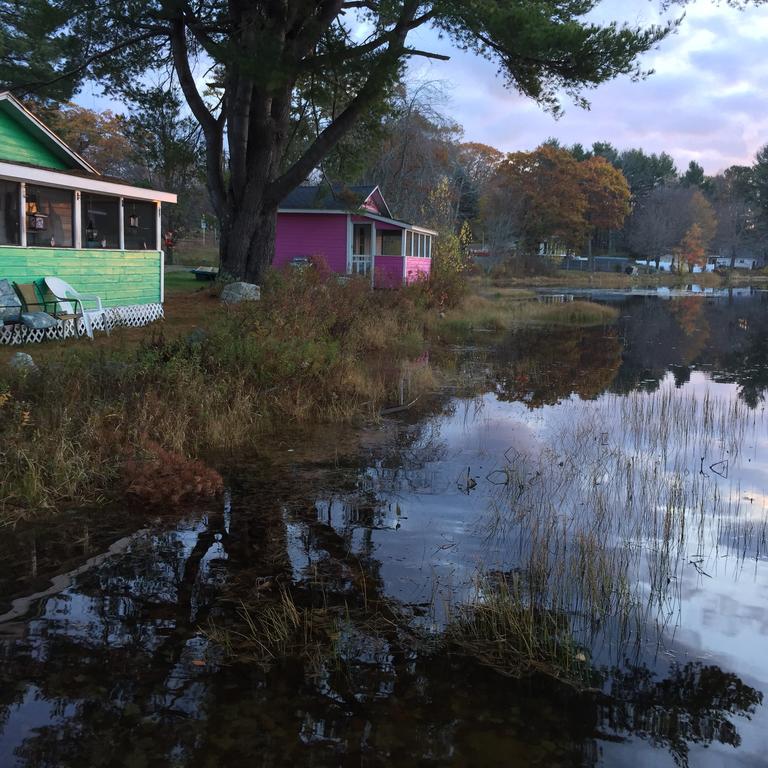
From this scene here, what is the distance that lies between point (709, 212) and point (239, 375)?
87361mm

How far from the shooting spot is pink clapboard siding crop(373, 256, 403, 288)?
2658 cm

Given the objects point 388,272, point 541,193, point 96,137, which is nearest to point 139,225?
point 388,272

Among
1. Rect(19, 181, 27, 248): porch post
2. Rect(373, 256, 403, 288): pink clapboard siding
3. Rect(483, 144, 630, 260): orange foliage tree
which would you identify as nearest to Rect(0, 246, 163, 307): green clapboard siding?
Rect(19, 181, 27, 248): porch post

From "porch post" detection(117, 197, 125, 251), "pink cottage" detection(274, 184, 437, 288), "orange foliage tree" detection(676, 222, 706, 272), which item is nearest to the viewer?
"porch post" detection(117, 197, 125, 251)

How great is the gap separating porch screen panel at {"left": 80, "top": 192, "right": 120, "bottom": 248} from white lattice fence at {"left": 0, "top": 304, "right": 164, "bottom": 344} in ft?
4.97

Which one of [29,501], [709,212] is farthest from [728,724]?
[709,212]

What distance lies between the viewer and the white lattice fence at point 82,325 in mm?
12445

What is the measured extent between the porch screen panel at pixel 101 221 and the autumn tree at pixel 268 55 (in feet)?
9.07

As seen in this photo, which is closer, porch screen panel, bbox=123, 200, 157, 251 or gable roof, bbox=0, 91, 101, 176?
gable roof, bbox=0, 91, 101, 176

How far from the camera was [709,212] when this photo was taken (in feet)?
284

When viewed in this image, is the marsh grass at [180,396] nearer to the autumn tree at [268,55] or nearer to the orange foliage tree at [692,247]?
the autumn tree at [268,55]

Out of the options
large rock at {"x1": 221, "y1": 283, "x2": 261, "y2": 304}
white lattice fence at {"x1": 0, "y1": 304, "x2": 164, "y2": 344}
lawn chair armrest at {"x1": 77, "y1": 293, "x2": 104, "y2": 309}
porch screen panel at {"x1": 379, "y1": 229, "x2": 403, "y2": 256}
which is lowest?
white lattice fence at {"x1": 0, "y1": 304, "x2": 164, "y2": 344}

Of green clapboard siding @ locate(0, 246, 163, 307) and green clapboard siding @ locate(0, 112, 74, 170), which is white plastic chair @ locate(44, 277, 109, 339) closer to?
green clapboard siding @ locate(0, 246, 163, 307)

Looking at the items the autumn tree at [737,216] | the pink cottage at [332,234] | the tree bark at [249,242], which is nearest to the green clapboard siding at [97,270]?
the tree bark at [249,242]
